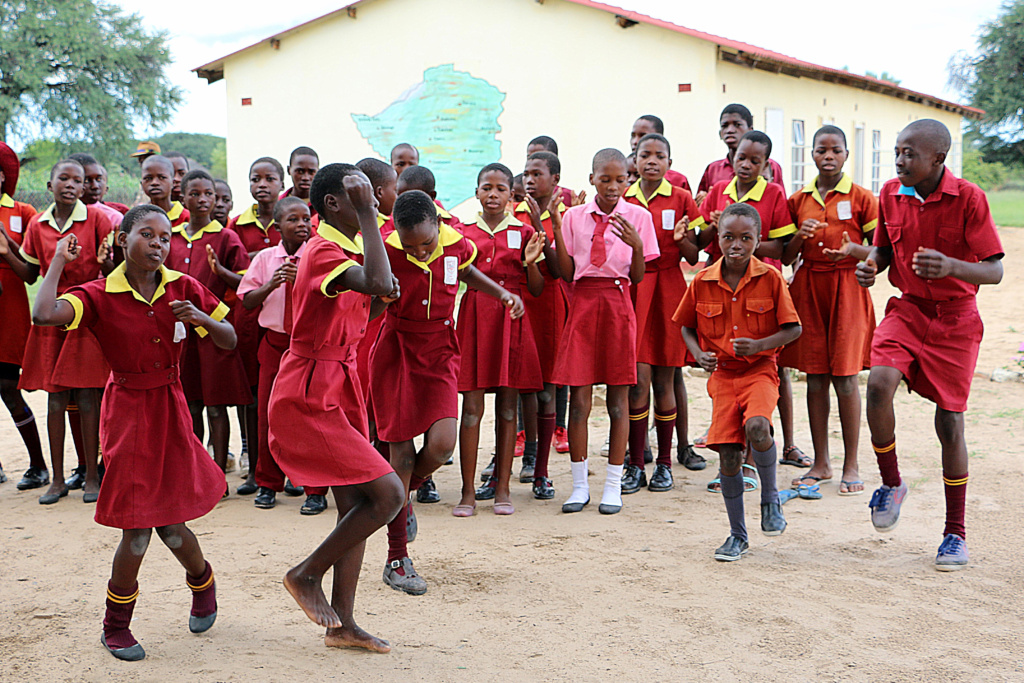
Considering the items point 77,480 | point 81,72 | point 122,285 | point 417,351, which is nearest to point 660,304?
point 417,351

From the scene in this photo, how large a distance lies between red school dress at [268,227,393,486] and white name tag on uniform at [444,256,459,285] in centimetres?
97

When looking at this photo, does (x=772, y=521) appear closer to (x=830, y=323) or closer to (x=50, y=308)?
(x=830, y=323)

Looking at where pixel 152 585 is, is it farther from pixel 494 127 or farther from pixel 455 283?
pixel 494 127

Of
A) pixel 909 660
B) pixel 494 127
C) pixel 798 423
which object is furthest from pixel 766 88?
pixel 909 660

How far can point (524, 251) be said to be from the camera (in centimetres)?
527

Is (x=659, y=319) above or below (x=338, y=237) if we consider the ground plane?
below

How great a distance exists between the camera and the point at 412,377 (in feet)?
13.8

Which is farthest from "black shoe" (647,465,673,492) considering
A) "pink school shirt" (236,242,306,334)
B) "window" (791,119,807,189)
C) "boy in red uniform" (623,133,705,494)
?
"window" (791,119,807,189)

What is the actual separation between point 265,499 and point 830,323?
3.35m

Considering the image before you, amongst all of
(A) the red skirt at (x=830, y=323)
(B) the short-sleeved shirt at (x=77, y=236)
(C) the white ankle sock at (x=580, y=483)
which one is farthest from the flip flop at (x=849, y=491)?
(B) the short-sleeved shirt at (x=77, y=236)

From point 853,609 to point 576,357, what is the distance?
1994mm

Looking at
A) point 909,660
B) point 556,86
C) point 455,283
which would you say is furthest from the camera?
point 556,86

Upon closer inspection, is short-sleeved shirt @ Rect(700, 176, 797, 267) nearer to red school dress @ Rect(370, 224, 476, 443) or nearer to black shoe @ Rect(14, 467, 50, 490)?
red school dress @ Rect(370, 224, 476, 443)

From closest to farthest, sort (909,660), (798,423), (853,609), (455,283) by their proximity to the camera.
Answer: (909,660) < (853,609) < (455,283) < (798,423)
